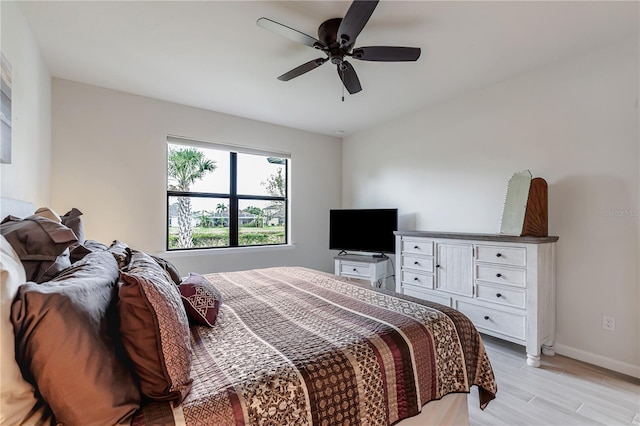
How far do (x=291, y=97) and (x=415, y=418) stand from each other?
3.08 meters

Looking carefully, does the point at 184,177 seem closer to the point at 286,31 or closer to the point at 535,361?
the point at 286,31

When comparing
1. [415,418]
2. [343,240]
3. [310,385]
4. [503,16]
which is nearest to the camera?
[310,385]

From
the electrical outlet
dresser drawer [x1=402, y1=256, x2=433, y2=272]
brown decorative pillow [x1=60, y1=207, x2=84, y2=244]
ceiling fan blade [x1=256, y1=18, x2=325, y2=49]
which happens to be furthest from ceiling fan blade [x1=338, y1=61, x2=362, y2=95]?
the electrical outlet

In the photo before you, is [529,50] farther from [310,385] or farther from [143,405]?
[143,405]

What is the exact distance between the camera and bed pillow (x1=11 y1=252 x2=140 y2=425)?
2.30ft

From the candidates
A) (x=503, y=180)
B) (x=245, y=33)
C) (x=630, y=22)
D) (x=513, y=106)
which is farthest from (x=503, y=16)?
(x=245, y=33)

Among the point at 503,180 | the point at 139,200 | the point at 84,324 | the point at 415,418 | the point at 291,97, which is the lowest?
the point at 415,418

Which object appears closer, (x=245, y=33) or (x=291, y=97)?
(x=245, y=33)

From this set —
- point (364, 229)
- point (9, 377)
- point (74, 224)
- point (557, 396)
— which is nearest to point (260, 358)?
point (9, 377)

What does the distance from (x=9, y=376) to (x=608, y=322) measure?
11.3ft

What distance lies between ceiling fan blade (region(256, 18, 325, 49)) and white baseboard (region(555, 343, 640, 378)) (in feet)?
10.4

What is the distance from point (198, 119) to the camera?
3662 millimetres

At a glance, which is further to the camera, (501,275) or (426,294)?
(426,294)

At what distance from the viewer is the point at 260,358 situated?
3.48ft
